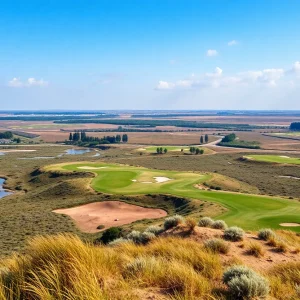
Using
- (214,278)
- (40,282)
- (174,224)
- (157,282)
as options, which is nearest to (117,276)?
(157,282)

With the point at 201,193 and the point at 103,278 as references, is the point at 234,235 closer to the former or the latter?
the point at 103,278

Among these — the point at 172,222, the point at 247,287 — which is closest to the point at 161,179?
the point at 172,222

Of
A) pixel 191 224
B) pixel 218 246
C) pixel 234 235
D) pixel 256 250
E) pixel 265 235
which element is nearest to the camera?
pixel 218 246

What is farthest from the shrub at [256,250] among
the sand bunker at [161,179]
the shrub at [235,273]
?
the sand bunker at [161,179]

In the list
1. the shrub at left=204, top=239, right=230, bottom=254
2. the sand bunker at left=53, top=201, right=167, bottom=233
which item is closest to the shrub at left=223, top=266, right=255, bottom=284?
the shrub at left=204, top=239, right=230, bottom=254

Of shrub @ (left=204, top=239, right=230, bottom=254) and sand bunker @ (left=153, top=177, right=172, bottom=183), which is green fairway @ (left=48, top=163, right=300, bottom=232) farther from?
shrub @ (left=204, top=239, right=230, bottom=254)
